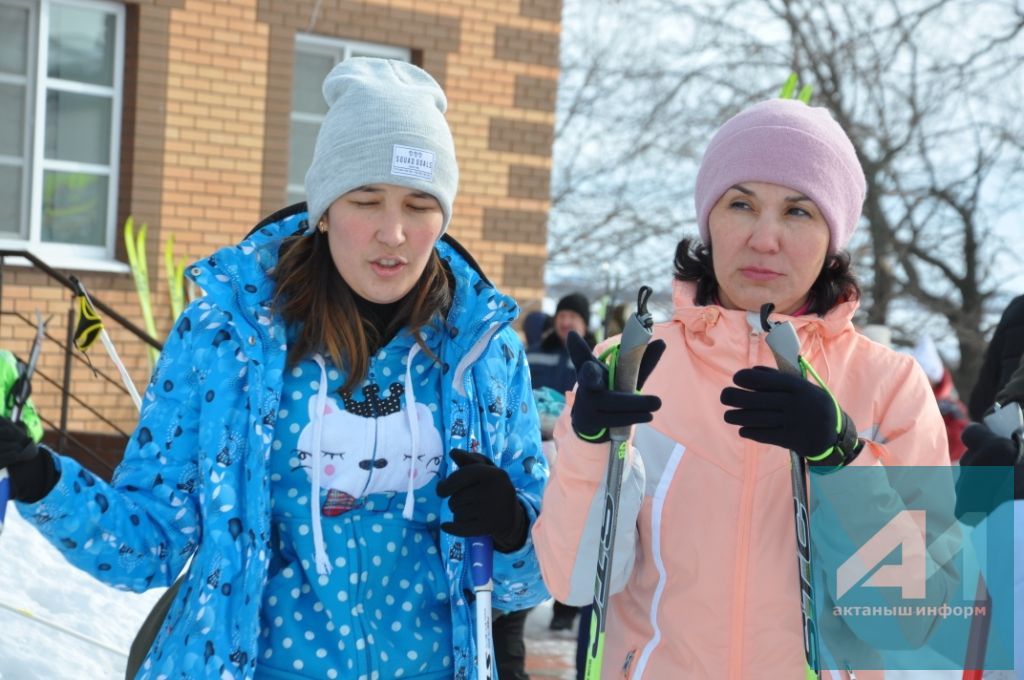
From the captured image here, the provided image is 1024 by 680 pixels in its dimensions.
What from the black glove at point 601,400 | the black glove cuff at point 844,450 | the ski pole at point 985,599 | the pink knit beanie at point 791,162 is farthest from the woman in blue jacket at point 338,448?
the ski pole at point 985,599

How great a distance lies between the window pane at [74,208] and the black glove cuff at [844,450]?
787 cm

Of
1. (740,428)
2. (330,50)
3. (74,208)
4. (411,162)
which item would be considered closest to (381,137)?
(411,162)

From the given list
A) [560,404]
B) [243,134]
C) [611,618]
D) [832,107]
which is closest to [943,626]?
[611,618]

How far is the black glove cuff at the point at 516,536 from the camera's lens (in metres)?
2.49

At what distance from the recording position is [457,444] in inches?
100

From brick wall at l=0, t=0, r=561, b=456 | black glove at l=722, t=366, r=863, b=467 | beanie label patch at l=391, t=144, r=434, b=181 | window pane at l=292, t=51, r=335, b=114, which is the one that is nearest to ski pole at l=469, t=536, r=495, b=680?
black glove at l=722, t=366, r=863, b=467

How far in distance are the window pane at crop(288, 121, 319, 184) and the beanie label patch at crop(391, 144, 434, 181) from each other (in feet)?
26.0

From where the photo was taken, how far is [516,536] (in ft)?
8.25

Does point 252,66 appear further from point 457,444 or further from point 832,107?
point 832,107

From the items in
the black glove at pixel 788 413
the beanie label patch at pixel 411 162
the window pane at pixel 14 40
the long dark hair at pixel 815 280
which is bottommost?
the black glove at pixel 788 413

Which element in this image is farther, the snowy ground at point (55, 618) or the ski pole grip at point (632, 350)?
the snowy ground at point (55, 618)

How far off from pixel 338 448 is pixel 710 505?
708 mm

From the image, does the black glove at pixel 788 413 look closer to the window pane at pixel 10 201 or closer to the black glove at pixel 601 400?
the black glove at pixel 601 400

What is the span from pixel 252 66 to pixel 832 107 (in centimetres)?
1148
